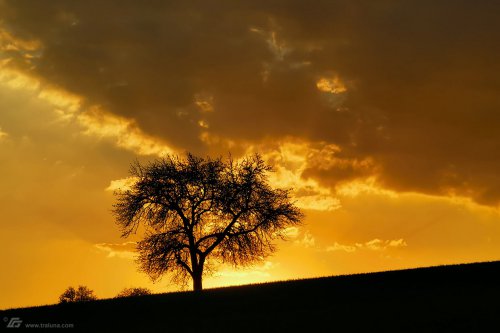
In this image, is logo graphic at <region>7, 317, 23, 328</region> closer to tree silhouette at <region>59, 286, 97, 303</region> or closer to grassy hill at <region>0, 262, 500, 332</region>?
grassy hill at <region>0, 262, 500, 332</region>

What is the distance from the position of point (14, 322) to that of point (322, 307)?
17.2 m

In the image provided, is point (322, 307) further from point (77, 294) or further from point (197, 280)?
point (77, 294)

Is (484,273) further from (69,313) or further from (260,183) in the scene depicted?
(69,313)

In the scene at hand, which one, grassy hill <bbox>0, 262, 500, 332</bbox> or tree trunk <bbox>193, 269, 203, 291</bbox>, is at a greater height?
tree trunk <bbox>193, 269, 203, 291</bbox>

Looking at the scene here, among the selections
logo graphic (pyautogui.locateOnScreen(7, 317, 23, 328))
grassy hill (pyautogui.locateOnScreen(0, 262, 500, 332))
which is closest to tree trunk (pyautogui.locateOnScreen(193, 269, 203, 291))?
grassy hill (pyautogui.locateOnScreen(0, 262, 500, 332))

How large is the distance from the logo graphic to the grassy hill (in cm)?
31

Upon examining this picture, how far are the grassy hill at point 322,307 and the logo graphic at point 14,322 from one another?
1.01 ft

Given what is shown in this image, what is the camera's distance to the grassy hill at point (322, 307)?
23.3m

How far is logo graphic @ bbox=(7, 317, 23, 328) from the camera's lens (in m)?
32.8

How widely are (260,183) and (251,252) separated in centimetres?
561

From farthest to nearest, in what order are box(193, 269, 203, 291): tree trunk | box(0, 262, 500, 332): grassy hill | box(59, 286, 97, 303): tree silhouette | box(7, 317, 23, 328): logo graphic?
box(59, 286, 97, 303): tree silhouette
box(193, 269, 203, 291): tree trunk
box(7, 317, 23, 328): logo graphic
box(0, 262, 500, 332): grassy hill

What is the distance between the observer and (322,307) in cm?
2886

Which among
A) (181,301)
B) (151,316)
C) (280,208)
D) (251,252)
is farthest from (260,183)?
(151,316)

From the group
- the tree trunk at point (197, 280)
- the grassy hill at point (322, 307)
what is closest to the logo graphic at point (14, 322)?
the grassy hill at point (322, 307)
